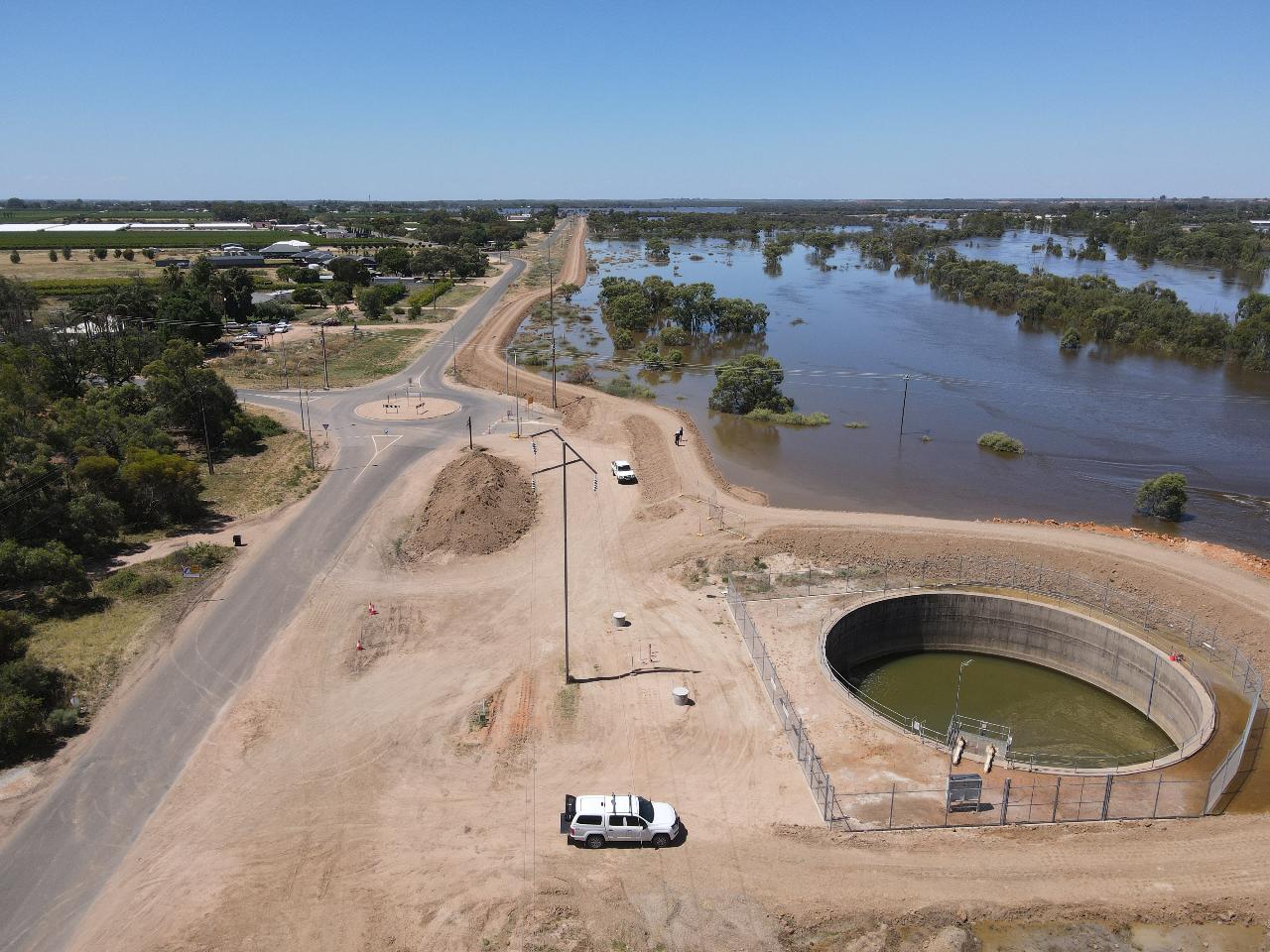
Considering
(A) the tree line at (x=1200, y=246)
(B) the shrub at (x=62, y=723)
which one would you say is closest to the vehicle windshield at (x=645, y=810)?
(B) the shrub at (x=62, y=723)

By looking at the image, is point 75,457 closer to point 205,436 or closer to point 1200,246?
point 205,436

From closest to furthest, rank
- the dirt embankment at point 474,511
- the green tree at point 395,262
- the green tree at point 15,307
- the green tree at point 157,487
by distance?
1. the dirt embankment at point 474,511
2. the green tree at point 157,487
3. the green tree at point 15,307
4. the green tree at point 395,262

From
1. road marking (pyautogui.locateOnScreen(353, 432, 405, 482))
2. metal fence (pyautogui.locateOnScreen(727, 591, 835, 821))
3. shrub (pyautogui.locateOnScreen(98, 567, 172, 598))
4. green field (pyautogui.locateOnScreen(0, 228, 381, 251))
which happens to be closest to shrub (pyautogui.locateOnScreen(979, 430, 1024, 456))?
metal fence (pyautogui.locateOnScreen(727, 591, 835, 821))

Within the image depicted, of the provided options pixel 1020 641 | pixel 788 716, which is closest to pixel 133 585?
pixel 788 716

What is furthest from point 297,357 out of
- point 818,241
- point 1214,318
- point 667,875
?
point 818,241

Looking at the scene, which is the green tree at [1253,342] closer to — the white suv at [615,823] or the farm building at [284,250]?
the white suv at [615,823]

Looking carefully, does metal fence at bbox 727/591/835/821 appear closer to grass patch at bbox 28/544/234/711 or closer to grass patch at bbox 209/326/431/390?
grass patch at bbox 28/544/234/711
